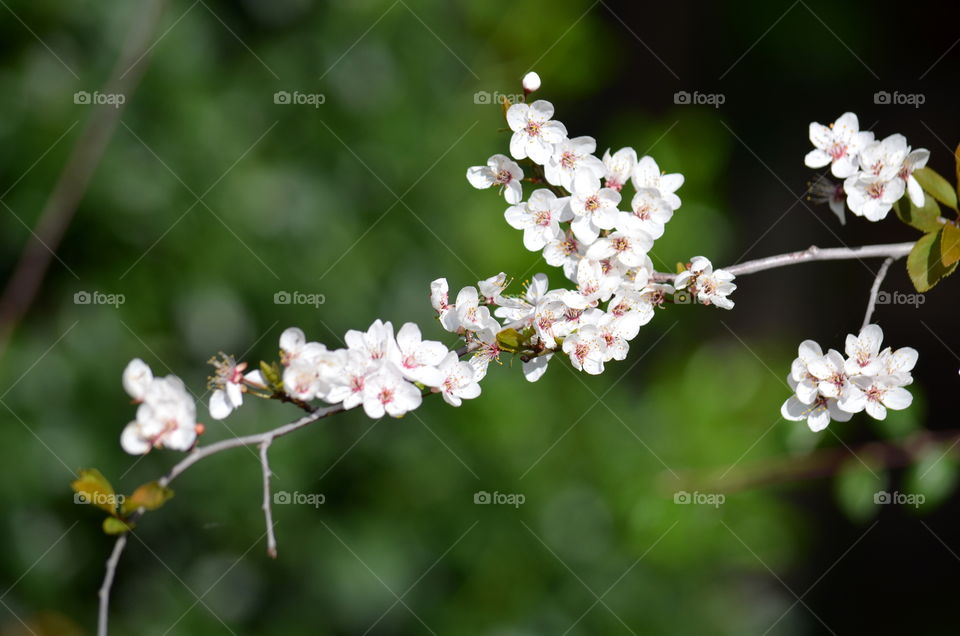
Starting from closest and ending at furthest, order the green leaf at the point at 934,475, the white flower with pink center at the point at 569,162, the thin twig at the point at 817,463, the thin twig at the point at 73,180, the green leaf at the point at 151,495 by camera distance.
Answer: the green leaf at the point at 151,495
the white flower with pink center at the point at 569,162
the green leaf at the point at 934,475
the thin twig at the point at 817,463
the thin twig at the point at 73,180

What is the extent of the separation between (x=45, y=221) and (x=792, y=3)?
2.02 m

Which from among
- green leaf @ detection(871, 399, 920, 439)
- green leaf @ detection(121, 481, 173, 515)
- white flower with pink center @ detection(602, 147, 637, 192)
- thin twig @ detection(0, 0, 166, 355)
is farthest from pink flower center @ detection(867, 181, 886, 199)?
thin twig @ detection(0, 0, 166, 355)

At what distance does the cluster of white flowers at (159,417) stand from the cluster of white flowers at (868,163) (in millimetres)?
697

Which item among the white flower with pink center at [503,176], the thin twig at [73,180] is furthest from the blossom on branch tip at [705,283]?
the thin twig at [73,180]

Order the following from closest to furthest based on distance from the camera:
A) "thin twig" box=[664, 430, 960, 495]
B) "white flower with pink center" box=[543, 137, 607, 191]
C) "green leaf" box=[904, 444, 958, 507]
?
"white flower with pink center" box=[543, 137, 607, 191], "green leaf" box=[904, 444, 958, 507], "thin twig" box=[664, 430, 960, 495]

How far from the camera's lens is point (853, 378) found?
979mm

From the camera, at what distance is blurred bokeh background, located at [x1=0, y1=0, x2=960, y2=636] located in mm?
1740

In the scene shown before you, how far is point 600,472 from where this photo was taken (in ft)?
6.53

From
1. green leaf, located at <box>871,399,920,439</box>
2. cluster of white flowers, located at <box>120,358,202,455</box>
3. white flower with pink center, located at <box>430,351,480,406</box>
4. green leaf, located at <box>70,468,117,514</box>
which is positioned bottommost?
green leaf, located at <box>70,468,117,514</box>

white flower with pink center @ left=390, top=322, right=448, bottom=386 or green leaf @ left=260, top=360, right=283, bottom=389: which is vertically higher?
white flower with pink center @ left=390, top=322, right=448, bottom=386

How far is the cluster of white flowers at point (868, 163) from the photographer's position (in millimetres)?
923

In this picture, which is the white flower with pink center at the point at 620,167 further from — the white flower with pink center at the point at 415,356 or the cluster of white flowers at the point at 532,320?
the white flower with pink center at the point at 415,356

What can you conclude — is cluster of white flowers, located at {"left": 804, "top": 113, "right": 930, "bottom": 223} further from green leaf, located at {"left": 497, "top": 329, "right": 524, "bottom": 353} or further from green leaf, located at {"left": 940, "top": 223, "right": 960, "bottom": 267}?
green leaf, located at {"left": 497, "top": 329, "right": 524, "bottom": 353}

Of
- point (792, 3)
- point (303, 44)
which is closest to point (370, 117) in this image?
point (303, 44)
